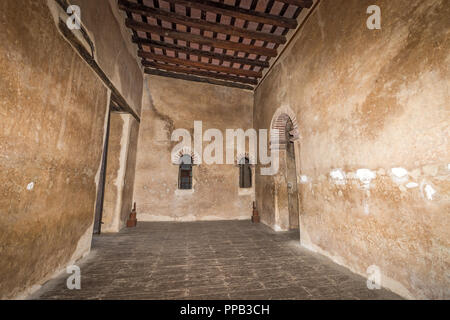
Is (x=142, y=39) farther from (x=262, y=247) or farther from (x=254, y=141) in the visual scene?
(x=262, y=247)

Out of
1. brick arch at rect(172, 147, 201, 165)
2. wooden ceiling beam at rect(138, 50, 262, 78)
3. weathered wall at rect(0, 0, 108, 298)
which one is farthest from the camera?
brick arch at rect(172, 147, 201, 165)

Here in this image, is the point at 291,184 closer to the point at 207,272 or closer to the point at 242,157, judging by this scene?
the point at 242,157

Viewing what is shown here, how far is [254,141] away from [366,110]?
4778 mm

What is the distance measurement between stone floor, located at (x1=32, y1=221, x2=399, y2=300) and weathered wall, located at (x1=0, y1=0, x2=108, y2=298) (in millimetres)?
465

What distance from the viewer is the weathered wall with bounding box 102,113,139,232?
5215 millimetres

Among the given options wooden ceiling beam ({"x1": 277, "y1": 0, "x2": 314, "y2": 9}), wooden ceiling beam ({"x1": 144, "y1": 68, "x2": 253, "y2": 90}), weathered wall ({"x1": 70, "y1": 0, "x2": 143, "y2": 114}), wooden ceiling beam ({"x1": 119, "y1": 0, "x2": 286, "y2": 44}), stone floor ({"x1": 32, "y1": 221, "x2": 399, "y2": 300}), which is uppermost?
wooden ceiling beam ({"x1": 144, "y1": 68, "x2": 253, "y2": 90})

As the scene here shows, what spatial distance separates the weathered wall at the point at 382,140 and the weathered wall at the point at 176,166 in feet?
11.5

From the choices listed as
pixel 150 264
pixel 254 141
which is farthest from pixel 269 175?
pixel 150 264

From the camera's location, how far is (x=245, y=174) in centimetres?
763

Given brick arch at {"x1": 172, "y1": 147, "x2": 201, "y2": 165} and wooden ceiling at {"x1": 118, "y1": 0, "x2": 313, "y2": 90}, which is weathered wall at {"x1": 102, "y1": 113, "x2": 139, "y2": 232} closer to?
brick arch at {"x1": 172, "y1": 147, "x2": 201, "y2": 165}

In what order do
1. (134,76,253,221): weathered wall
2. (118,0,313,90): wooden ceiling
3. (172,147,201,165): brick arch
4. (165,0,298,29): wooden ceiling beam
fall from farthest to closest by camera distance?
(172,147,201,165): brick arch
(134,76,253,221): weathered wall
(118,0,313,90): wooden ceiling
(165,0,298,29): wooden ceiling beam

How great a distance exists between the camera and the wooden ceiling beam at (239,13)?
4.27 meters

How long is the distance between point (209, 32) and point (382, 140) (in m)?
5.01

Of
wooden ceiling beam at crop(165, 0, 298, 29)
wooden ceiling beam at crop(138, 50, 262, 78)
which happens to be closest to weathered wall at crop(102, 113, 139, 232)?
wooden ceiling beam at crop(138, 50, 262, 78)
